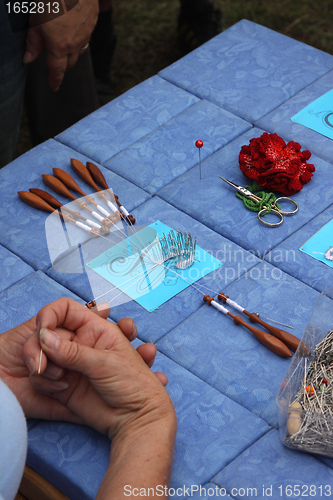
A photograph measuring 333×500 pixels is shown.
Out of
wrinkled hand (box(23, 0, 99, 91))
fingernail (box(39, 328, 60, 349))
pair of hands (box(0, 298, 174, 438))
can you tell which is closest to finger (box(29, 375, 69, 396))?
pair of hands (box(0, 298, 174, 438))

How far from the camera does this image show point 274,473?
0.94m

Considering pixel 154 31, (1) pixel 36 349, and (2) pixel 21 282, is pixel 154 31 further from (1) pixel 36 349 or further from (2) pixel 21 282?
(1) pixel 36 349

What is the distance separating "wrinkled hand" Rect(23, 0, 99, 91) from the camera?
165cm

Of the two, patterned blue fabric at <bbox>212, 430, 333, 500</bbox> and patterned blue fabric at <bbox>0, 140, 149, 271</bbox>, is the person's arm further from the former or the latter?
patterned blue fabric at <bbox>0, 140, 149, 271</bbox>

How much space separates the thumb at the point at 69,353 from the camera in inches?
35.0

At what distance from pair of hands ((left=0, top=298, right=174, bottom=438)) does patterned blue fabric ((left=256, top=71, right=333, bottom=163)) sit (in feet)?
2.74

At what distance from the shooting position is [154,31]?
335 cm

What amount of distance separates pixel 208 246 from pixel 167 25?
250 centimetres

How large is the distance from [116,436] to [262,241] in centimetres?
62

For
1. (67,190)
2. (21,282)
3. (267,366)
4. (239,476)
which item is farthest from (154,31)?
(239,476)

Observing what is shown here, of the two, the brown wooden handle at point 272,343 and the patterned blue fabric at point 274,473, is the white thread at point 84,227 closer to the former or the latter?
the brown wooden handle at point 272,343

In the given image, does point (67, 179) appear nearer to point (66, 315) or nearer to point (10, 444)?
A: point (66, 315)

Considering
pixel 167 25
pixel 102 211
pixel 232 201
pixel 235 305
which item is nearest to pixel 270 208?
pixel 232 201

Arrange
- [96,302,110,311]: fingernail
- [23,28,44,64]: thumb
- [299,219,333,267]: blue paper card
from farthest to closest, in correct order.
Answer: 1. [23,28,44,64]: thumb
2. [299,219,333,267]: blue paper card
3. [96,302,110,311]: fingernail
